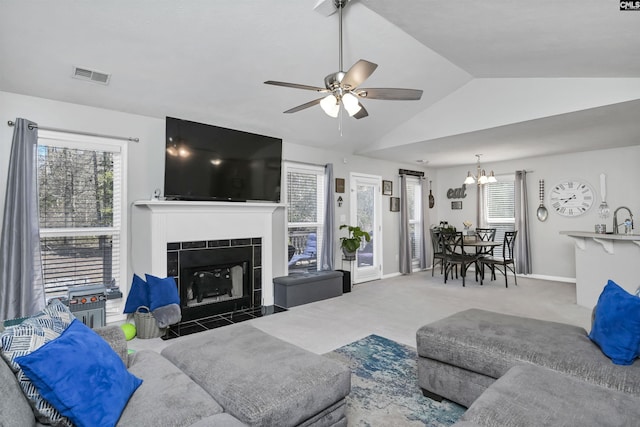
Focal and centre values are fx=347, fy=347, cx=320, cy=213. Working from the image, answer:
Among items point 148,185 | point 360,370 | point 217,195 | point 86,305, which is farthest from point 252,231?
point 360,370

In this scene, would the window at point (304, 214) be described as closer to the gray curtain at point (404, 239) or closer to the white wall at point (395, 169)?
the white wall at point (395, 169)

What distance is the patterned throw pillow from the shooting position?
123 centimetres

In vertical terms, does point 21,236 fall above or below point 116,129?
below

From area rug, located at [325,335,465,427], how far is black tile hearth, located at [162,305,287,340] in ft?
5.03

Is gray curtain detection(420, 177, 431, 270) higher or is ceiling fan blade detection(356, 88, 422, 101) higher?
ceiling fan blade detection(356, 88, 422, 101)

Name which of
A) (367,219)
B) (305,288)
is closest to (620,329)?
(305,288)

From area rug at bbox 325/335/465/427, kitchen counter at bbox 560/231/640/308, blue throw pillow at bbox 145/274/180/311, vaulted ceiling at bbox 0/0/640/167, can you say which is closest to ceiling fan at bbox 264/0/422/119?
vaulted ceiling at bbox 0/0/640/167

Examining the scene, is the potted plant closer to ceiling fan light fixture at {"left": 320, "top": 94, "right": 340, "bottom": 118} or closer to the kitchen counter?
the kitchen counter

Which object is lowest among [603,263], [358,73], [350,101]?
[603,263]

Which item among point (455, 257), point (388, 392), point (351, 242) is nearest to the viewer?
point (388, 392)

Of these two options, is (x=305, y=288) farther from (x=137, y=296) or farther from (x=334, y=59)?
(x=334, y=59)

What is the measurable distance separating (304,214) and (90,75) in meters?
3.34

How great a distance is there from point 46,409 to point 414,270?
7.11 m

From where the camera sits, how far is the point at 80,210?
11.8 feet
